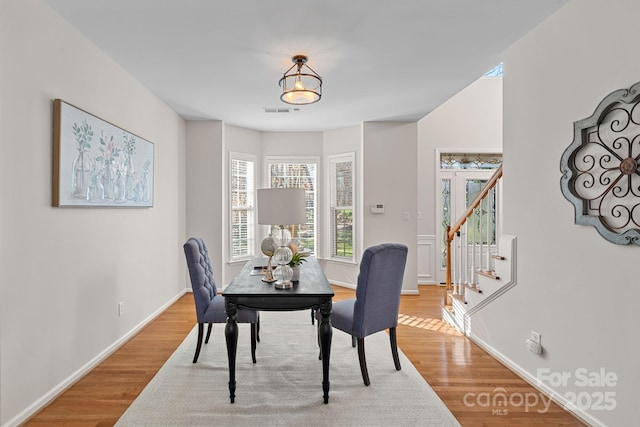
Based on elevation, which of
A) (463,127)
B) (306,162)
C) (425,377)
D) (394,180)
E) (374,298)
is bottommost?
(425,377)

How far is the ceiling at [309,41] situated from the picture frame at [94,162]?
0.65 meters

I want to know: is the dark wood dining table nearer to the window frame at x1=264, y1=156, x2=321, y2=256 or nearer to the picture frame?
the picture frame

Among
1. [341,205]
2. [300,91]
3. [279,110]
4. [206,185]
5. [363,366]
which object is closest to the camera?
[363,366]

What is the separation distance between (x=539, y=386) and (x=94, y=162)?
362 cm

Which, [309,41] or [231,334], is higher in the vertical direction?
[309,41]

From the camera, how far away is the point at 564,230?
2137mm

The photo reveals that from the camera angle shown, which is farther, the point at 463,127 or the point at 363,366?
the point at 463,127

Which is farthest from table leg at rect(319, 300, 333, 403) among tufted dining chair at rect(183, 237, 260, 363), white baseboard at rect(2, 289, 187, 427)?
white baseboard at rect(2, 289, 187, 427)

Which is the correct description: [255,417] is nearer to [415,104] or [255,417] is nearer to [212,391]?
[212,391]

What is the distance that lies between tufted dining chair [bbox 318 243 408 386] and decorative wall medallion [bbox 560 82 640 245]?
1127 mm

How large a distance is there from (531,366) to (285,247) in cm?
193

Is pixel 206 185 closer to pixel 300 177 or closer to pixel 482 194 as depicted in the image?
pixel 300 177

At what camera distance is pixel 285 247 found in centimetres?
248

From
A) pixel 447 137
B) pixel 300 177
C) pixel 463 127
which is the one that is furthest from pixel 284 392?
pixel 463 127
